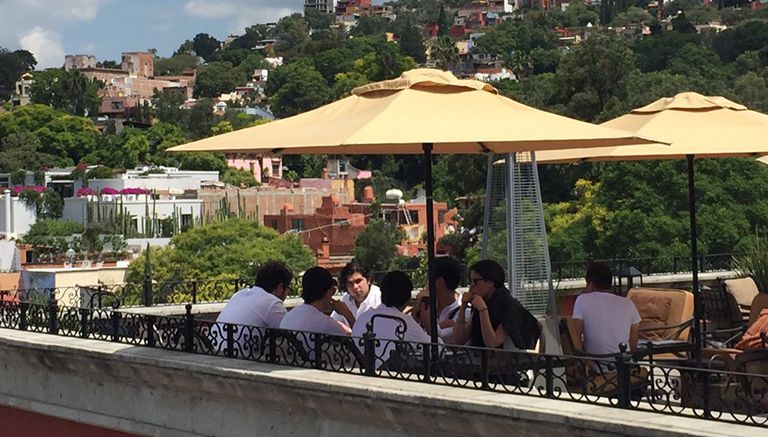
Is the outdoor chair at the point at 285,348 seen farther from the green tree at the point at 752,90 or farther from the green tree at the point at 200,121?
the green tree at the point at 200,121

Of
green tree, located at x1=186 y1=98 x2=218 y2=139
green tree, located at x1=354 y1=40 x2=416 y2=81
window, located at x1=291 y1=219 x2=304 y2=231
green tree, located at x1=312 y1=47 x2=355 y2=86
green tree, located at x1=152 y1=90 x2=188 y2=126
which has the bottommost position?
window, located at x1=291 y1=219 x2=304 y2=231

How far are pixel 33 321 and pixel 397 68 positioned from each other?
134 metres

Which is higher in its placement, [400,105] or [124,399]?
[400,105]

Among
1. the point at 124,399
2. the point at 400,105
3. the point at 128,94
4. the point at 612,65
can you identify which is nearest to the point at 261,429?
the point at 124,399

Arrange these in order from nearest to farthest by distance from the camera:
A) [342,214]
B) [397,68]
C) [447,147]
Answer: [447,147] → [342,214] → [397,68]

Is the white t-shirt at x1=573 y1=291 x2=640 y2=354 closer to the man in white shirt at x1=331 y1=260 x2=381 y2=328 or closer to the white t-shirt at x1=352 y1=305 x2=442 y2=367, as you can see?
the white t-shirt at x1=352 y1=305 x2=442 y2=367

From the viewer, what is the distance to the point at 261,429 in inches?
295

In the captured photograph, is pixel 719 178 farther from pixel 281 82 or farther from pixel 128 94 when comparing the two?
pixel 128 94

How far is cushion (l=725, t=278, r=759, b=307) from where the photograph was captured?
37.4 ft

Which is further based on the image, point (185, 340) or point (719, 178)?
point (719, 178)

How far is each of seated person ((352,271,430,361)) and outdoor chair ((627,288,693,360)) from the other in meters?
2.30

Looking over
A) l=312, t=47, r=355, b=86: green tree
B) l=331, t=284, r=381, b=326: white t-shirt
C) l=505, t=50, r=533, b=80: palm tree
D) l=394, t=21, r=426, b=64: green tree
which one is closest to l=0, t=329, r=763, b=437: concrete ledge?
l=331, t=284, r=381, b=326: white t-shirt

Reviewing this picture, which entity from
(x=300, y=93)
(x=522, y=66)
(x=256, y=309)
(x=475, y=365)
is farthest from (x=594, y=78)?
(x=300, y=93)

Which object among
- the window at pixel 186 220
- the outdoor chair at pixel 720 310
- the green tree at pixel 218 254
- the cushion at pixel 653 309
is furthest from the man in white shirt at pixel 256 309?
the window at pixel 186 220
